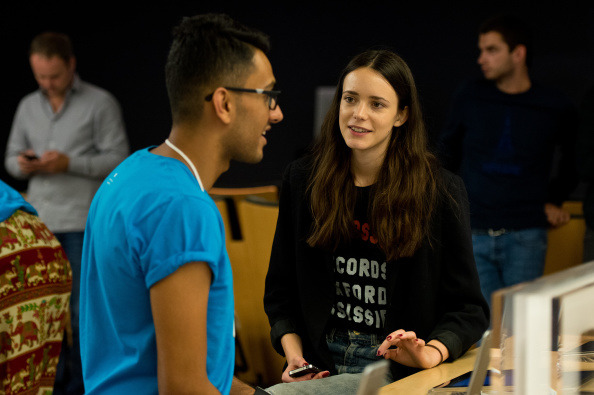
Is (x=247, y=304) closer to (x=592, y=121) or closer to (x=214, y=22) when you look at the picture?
(x=592, y=121)

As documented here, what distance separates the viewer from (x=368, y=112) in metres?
1.97

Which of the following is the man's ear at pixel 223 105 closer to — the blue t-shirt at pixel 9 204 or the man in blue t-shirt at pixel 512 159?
the blue t-shirt at pixel 9 204

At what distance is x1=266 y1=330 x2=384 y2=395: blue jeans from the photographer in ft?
5.58

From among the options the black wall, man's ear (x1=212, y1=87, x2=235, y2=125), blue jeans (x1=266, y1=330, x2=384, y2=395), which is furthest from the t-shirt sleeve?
the black wall

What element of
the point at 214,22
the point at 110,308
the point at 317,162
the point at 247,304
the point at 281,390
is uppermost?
the point at 214,22

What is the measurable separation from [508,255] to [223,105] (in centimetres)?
252

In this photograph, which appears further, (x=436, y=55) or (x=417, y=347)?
(x=436, y=55)

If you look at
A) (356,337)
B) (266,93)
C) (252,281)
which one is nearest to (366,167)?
(356,337)

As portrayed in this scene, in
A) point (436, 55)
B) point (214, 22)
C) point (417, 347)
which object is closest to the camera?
point (214, 22)

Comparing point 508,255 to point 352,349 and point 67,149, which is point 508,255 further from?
point 67,149

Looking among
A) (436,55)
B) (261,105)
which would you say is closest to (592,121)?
(436,55)

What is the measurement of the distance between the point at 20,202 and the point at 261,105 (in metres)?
0.96

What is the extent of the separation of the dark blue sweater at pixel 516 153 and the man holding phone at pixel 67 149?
1.78 m

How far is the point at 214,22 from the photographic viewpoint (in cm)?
136
